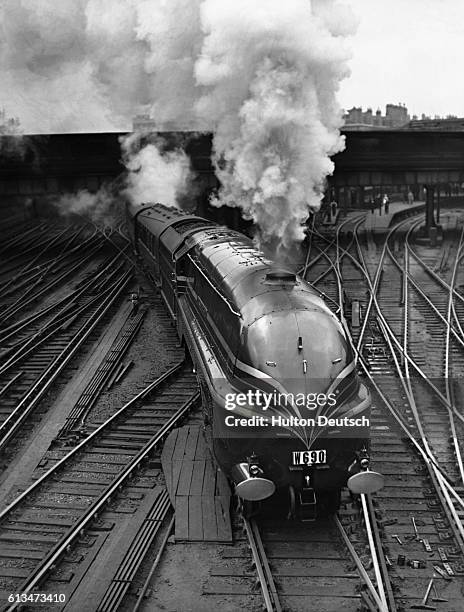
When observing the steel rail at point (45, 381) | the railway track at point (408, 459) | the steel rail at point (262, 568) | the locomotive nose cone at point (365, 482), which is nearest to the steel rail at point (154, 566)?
the steel rail at point (262, 568)

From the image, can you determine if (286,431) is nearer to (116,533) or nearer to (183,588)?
(183,588)

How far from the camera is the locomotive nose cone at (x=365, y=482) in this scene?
6359mm

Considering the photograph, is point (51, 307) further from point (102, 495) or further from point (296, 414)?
point (296, 414)

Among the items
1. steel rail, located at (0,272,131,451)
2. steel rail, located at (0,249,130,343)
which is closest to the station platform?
steel rail, located at (0,249,130,343)

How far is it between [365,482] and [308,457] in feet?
2.05

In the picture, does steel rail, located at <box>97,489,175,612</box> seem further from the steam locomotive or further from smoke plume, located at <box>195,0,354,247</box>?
smoke plume, located at <box>195,0,354,247</box>

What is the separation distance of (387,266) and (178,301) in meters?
12.6

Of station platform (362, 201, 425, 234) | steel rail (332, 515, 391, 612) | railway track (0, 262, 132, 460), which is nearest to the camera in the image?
steel rail (332, 515, 391, 612)

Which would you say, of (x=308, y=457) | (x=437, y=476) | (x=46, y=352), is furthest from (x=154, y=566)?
(x=46, y=352)

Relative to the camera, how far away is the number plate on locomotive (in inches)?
251

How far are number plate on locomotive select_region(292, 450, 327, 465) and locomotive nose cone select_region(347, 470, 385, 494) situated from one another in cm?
36

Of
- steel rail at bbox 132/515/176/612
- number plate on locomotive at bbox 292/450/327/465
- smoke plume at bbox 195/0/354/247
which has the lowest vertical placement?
steel rail at bbox 132/515/176/612

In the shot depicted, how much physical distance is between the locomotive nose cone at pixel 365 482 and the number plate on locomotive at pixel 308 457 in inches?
14.3

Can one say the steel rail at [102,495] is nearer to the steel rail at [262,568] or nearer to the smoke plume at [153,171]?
the steel rail at [262,568]
